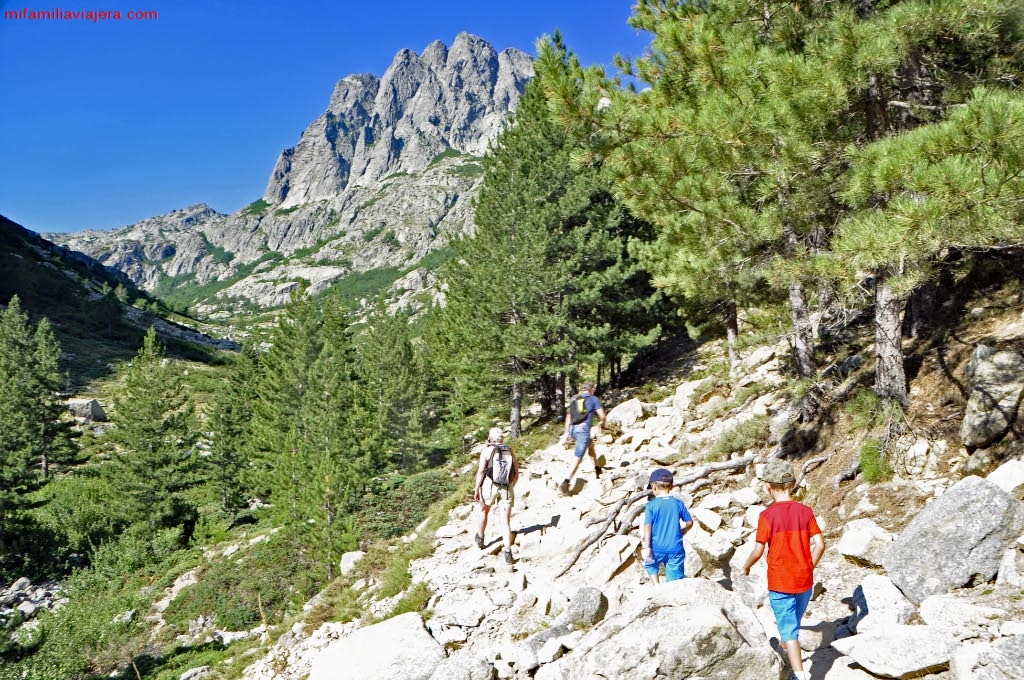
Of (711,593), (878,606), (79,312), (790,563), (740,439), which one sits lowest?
(878,606)

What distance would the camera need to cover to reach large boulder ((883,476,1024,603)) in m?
4.84

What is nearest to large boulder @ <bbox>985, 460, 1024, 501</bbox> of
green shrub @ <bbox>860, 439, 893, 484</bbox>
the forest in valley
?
green shrub @ <bbox>860, 439, 893, 484</bbox>

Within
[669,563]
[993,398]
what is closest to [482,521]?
[669,563]

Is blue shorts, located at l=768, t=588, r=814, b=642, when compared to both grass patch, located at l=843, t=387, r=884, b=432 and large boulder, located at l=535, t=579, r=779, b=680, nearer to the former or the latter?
large boulder, located at l=535, t=579, r=779, b=680

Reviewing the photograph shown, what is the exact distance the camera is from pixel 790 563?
4566mm

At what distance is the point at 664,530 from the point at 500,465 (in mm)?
3797

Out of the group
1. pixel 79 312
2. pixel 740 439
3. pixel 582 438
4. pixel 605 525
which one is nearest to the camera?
pixel 605 525

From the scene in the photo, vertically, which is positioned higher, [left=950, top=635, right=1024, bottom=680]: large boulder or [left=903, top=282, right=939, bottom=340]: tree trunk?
[left=903, top=282, right=939, bottom=340]: tree trunk

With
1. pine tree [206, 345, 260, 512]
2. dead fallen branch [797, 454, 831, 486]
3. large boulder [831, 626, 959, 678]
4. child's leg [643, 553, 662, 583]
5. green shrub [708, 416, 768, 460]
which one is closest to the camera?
large boulder [831, 626, 959, 678]

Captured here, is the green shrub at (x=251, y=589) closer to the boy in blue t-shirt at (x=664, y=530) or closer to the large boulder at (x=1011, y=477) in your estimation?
the boy in blue t-shirt at (x=664, y=530)

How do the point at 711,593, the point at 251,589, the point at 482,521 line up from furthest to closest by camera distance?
the point at 251,589
the point at 482,521
the point at 711,593

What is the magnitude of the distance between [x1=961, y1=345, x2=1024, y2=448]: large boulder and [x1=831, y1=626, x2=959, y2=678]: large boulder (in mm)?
3118

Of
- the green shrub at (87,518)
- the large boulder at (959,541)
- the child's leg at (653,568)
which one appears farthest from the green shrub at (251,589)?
the large boulder at (959,541)

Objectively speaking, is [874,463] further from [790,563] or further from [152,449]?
[152,449]
